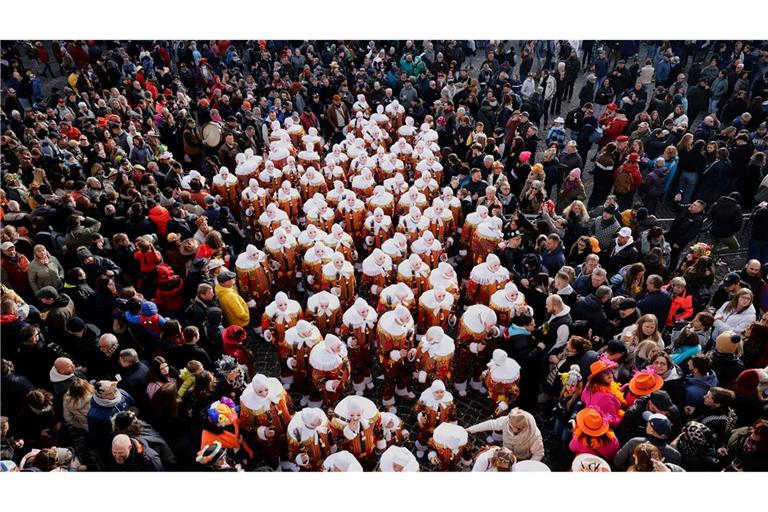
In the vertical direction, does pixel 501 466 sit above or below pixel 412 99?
below

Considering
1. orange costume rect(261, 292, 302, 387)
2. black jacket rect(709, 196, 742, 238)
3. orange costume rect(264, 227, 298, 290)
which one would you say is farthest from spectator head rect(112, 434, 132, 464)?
black jacket rect(709, 196, 742, 238)

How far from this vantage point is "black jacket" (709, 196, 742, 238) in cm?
995

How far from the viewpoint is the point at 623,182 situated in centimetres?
1138

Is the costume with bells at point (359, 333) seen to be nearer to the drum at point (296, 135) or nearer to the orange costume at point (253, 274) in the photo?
the orange costume at point (253, 274)

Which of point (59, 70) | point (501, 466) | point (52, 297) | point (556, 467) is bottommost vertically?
point (556, 467)

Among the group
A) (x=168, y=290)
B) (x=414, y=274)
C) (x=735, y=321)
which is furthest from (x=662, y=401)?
(x=168, y=290)

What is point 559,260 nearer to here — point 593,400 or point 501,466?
point 593,400

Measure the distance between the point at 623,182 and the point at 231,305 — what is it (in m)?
7.90

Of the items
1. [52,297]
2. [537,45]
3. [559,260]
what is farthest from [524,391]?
[537,45]

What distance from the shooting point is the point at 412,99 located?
15.5 m

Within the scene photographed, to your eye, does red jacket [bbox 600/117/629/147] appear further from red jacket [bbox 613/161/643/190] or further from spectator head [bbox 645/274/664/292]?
spectator head [bbox 645/274/664/292]

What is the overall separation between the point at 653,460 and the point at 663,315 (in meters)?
3.27

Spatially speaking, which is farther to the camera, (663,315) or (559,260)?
(559,260)

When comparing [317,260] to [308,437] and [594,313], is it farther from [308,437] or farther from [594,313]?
[594,313]
